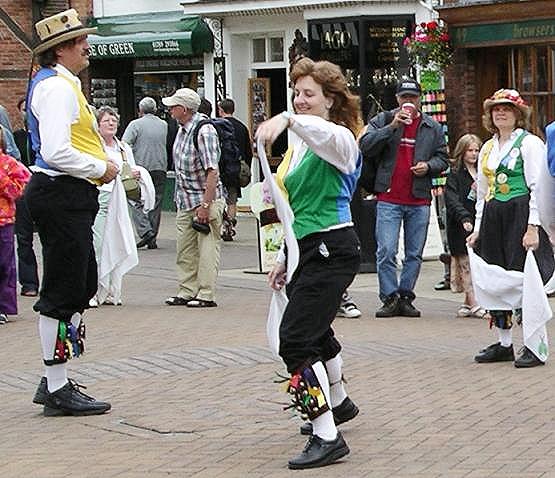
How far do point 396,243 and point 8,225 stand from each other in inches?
131

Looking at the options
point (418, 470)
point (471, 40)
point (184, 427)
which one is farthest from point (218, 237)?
point (471, 40)

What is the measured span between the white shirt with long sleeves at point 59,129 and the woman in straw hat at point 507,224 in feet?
9.95

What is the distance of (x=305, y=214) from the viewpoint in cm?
743

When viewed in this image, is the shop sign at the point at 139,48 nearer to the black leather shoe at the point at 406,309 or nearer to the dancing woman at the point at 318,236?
the black leather shoe at the point at 406,309

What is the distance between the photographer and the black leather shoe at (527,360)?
32.4 ft

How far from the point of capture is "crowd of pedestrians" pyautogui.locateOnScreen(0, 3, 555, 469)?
735cm

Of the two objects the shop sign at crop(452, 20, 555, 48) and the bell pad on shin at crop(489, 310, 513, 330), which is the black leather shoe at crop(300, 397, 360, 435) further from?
the shop sign at crop(452, 20, 555, 48)

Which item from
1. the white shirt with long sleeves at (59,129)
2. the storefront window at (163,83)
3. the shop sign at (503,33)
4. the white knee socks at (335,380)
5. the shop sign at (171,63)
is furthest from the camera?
the storefront window at (163,83)

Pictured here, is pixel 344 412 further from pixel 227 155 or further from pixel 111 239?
pixel 227 155

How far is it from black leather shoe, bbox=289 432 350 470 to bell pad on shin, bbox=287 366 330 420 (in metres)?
0.13

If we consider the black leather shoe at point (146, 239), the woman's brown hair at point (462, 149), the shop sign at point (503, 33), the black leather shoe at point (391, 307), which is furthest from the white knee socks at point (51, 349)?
the shop sign at point (503, 33)

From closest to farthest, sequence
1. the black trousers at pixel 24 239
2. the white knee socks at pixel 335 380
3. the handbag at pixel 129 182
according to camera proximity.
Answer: the white knee socks at pixel 335 380 < the handbag at pixel 129 182 < the black trousers at pixel 24 239

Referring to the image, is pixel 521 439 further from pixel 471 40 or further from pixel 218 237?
pixel 471 40

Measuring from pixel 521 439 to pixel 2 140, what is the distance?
685 centimetres
